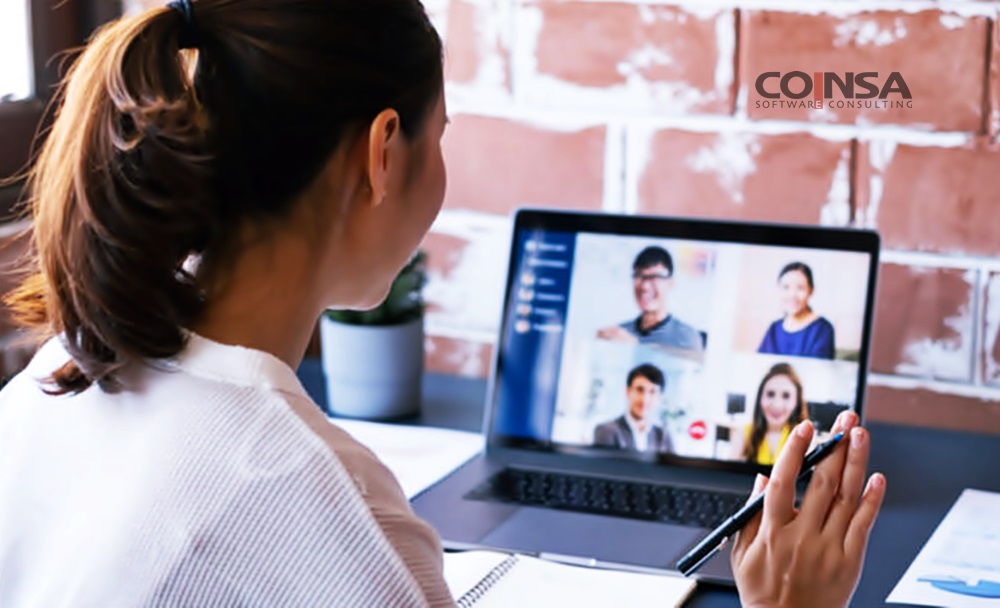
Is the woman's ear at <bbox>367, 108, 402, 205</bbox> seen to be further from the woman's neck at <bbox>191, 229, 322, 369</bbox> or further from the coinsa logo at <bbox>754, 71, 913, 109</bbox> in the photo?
the coinsa logo at <bbox>754, 71, 913, 109</bbox>

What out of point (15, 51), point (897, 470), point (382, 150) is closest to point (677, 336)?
point (897, 470)

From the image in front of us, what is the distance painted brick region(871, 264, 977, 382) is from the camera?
1.53m

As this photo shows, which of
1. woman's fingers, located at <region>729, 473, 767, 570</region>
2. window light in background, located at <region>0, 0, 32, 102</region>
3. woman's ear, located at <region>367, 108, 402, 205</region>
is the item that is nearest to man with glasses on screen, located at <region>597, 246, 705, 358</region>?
woman's fingers, located at <region>729, 473, 767, 570</region>

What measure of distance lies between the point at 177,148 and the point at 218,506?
8.2 inches

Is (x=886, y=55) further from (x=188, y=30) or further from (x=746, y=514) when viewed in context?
(x=188, y=30)

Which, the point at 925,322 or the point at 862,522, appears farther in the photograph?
the point at 925,322

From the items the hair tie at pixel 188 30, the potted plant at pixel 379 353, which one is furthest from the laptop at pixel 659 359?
the hair tie at pixel 188 30

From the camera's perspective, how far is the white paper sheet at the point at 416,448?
1386 mm

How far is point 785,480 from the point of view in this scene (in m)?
0.98

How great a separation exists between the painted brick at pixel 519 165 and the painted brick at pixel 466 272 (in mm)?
26

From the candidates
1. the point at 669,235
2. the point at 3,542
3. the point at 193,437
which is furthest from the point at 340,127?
the point at 669,235

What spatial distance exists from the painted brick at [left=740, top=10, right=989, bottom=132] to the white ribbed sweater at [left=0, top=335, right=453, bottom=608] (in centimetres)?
84

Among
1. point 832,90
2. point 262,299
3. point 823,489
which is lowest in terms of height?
point 823,489

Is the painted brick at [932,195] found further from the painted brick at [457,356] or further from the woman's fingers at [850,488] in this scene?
the woman's fingers at [850,488]
